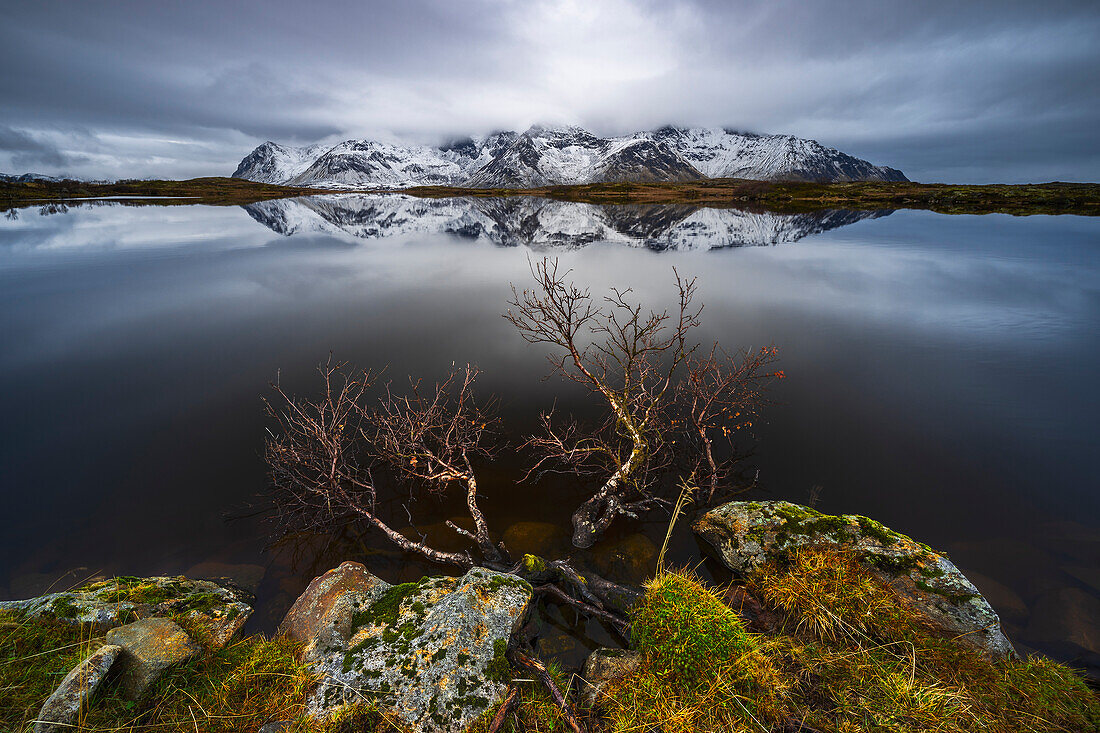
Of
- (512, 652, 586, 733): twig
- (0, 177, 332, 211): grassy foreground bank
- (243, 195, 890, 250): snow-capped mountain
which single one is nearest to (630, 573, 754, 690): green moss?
(512, 652, 586, 733): twig

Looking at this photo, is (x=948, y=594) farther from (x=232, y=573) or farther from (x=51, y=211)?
(x=51, y=211)

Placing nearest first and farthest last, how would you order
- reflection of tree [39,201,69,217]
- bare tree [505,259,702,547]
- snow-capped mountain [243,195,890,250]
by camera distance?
bare tree [505,259,702,547] < snow-capped mountain [243,195,890,250] < reflection of tree [39,201,69,217]

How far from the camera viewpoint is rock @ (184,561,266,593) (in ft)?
29.0

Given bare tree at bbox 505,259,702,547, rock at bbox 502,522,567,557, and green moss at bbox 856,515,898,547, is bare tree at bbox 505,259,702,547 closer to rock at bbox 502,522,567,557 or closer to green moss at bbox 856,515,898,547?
rock at bbox 502,522,567,557

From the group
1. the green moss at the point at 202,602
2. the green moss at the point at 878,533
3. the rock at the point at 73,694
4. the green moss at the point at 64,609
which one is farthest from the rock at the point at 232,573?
the green moss at the point at 878,533

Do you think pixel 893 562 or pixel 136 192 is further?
pixel 136 192

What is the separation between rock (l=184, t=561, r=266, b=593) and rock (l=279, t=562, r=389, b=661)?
2.83 metres

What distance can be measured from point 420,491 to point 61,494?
33.0 ft

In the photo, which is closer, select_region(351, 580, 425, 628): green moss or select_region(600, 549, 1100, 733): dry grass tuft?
select_region(600, 549, 1100, 733): dry grass tuft

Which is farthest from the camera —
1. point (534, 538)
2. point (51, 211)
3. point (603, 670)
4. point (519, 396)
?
point (51, 211)

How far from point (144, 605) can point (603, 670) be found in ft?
24.8

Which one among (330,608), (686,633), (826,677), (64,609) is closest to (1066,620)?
(826,677)

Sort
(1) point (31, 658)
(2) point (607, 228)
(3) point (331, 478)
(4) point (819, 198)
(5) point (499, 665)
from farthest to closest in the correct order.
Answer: (4) point (819, 198) < (2) point (607, 228) < (3) point (331, 478) < (5) point (499, 665) < (1) point (31, 658)

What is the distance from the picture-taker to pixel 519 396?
1594 centimetres
